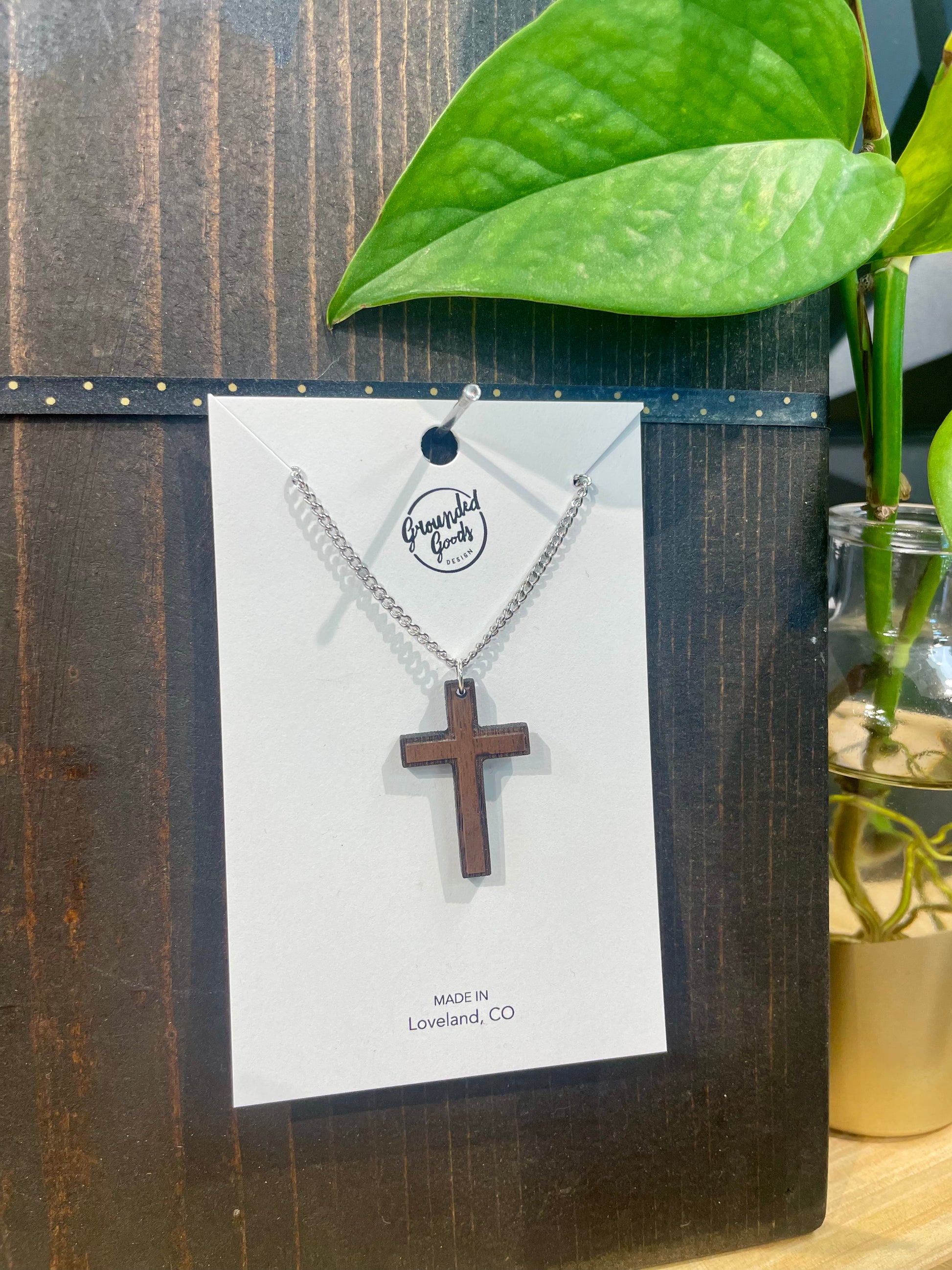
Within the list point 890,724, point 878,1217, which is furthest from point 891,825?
point 878,1217

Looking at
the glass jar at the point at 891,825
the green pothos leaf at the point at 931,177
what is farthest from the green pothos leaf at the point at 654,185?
the glass jar at the point at 891,825

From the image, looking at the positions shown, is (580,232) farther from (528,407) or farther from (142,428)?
(142,428)

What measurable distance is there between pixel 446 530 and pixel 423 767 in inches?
4.1

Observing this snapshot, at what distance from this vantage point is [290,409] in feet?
1.07

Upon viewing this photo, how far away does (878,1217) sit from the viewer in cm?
38

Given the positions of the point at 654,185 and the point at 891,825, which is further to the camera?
the point at 891,825

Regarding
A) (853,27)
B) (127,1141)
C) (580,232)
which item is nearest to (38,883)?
(127,1141)

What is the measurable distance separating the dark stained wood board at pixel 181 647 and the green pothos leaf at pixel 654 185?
46 millimetres

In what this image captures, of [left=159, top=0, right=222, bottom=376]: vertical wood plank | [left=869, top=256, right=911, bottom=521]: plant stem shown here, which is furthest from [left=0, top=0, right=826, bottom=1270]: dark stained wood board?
[left=869, top=256, right=911, bottom=521]: plant stem

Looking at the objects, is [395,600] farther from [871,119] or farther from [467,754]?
[871,119]

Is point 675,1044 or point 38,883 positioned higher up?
point 38,883

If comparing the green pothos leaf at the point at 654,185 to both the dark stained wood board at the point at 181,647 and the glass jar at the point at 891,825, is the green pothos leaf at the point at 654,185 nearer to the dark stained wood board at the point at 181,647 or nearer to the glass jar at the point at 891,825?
the dark stained wood board at the point at 181,647

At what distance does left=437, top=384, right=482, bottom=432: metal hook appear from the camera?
0.31 metres

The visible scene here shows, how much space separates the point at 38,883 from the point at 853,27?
464 mm
